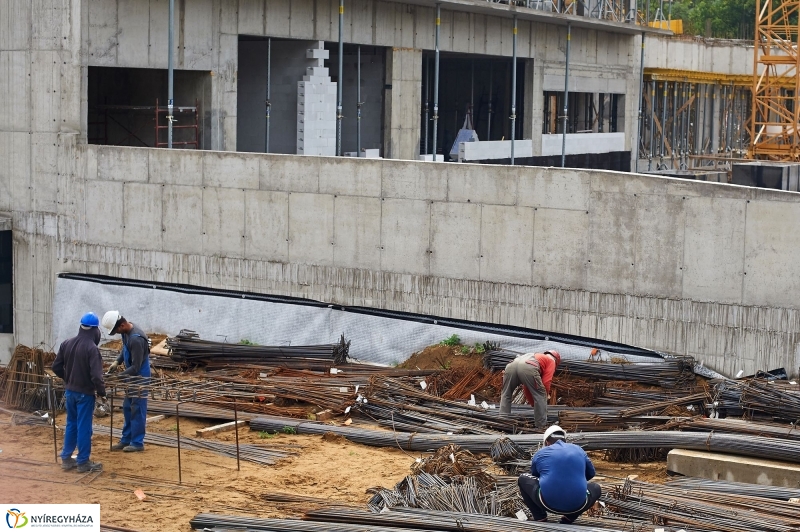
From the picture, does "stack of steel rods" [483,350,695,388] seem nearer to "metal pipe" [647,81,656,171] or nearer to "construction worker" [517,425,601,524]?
"construction worker" [517,425,601,524]

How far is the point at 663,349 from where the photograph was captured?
602 inches

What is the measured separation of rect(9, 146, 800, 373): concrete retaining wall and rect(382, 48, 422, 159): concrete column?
10191 mm

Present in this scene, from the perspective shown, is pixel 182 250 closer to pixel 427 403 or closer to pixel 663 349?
pixel 427 403

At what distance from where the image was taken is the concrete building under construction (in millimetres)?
15117

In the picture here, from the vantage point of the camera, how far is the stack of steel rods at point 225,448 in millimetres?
11555

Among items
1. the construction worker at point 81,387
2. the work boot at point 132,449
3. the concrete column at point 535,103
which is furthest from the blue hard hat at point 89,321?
the concrete column at point 535,103

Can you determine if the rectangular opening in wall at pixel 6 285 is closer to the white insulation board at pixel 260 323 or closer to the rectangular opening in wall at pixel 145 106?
the white insulation board at pixel 260 323

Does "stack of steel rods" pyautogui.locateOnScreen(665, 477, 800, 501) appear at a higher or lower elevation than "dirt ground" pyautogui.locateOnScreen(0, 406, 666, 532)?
higher

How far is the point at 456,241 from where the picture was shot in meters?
16.6

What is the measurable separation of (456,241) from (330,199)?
7.31 feet

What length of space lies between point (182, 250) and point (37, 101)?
4.34m

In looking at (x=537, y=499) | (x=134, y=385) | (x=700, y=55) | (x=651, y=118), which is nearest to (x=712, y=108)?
(x=700, y=55)

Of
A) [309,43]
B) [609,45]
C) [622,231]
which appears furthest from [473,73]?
[622,231]

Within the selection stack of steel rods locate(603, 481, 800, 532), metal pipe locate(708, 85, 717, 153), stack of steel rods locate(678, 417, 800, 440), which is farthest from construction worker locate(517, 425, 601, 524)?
metal pipe locate(708, 85, 717, 153)
